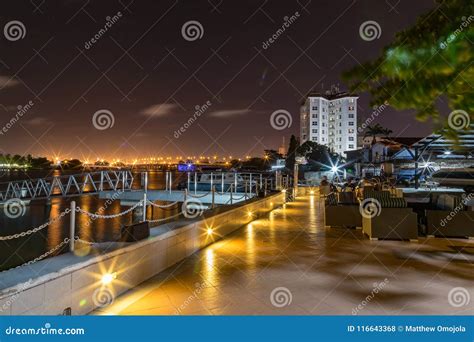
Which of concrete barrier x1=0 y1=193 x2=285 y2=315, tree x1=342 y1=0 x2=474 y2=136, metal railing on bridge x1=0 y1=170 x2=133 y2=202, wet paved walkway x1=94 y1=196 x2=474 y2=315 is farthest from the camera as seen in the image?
metal railing on bridge x1=0 y1=170 x2=133 y2=202

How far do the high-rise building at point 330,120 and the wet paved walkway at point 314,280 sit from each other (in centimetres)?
11284

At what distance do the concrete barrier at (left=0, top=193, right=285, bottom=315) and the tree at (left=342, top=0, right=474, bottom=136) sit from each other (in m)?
3.04

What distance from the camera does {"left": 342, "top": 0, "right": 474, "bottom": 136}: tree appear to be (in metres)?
3.83

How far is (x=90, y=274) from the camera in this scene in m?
3.86

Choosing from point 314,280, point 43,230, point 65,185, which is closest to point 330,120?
point 65,185

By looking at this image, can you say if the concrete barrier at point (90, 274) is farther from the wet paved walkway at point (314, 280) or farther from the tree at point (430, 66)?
the tree at point (430, 66)

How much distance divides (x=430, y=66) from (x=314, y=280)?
266cm

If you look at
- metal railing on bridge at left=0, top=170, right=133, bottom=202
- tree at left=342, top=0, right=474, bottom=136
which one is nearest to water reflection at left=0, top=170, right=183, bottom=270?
metal railing on bridge at left=0, top=170, right=133, bottom=202

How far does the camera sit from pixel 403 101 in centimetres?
454

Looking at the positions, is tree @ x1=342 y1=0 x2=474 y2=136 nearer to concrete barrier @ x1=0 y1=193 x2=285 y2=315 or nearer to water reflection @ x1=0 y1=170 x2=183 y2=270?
concrete barrier @ x1=0 y1=193 x2=285 y2=315

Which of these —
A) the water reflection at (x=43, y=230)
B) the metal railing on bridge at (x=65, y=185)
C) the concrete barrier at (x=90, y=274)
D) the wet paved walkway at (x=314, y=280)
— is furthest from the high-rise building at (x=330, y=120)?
the concrete barrier at (x=90, y=274)

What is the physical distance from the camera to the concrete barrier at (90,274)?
3.08m
